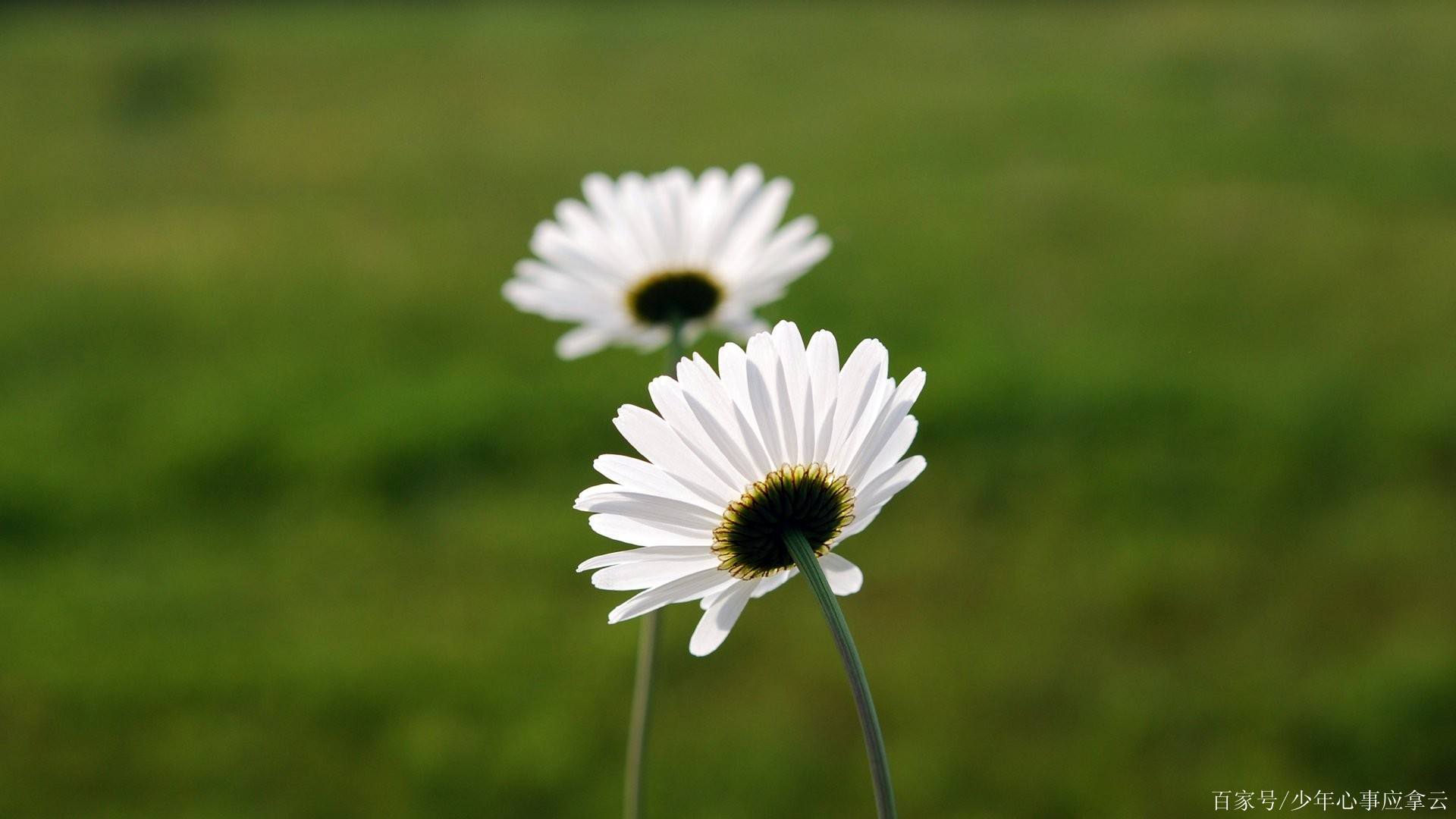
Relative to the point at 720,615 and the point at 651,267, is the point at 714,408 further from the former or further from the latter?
the point at 651,267

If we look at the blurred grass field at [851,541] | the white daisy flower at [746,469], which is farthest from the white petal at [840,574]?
the blurred grass field at [851,541]

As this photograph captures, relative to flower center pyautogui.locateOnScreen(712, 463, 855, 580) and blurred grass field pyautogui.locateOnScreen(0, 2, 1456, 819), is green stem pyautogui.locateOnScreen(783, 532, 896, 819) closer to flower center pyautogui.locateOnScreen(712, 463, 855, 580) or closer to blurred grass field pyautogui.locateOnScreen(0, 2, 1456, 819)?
flower center pyautogui.locateOnScreen(712, 463, 855, 580)

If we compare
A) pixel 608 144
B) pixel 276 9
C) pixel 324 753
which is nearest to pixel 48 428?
pixel 324 753

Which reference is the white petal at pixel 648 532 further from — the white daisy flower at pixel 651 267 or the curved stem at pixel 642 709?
the white daisy flower at pixel 651 267

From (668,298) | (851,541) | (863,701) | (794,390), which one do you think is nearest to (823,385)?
(794,390)

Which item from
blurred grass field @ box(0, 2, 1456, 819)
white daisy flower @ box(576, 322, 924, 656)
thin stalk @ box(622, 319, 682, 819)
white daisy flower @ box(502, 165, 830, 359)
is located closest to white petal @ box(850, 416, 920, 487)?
white daisy flower @ box(576, 322, 924, 656)

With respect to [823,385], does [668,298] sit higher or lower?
higher

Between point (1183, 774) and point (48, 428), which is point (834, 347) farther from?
point (48, 428)

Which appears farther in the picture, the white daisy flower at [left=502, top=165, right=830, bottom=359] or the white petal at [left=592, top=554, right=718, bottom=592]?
the white daisy flower at [left=502, top=165, right=830, bottom=359]
